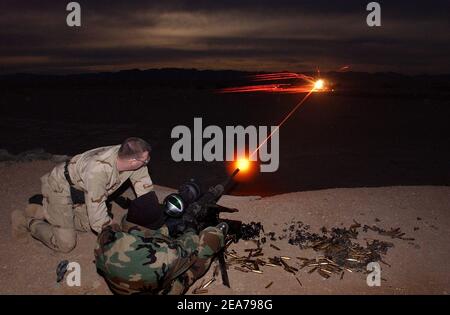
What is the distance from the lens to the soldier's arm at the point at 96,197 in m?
5.95

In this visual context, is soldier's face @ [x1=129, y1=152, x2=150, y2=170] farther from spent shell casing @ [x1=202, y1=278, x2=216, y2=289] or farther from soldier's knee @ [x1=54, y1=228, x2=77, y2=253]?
spent shell casing @ [x1=202, y1=278, x2=216, y2=289]

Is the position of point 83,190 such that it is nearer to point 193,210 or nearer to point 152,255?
point 193,210

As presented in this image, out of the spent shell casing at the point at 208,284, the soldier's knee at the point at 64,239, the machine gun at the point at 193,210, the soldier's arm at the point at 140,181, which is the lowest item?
the spent shell casing at the point at 208,284

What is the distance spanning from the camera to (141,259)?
178 inches

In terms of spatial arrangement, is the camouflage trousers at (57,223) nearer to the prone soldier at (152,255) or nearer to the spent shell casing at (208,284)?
the prone soldier at (152,255)

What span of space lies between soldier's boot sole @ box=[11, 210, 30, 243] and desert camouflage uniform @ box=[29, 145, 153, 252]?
6.5 inches

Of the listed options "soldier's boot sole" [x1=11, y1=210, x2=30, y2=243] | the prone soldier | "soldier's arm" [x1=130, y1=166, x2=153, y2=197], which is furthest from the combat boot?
"soldier's boot sole" [x1=11, y1=210, x2=30, y2=243]

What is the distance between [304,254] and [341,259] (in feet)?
1.75

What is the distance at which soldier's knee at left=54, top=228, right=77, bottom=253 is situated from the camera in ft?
21.7

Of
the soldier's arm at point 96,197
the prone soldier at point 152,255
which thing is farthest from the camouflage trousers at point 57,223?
the prone soldier at point 152,255

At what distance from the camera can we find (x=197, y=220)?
18.2 ft

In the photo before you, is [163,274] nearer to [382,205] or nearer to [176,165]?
[382,205]

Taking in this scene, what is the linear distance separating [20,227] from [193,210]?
3.19 meters
